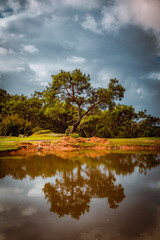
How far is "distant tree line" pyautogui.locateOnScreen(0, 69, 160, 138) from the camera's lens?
767 inches

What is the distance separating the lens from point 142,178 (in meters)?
4.32

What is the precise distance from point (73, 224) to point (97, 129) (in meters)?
27.5

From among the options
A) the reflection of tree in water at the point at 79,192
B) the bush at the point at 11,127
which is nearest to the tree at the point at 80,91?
the bush at the point at 11,127

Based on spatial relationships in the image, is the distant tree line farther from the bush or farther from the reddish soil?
the reddish soil

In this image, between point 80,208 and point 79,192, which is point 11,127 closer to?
point 79,192

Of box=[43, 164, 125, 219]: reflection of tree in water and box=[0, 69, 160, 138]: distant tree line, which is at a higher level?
box=[0, 69, 160, 138]: distant tree line

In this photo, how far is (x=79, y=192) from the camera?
131 inches

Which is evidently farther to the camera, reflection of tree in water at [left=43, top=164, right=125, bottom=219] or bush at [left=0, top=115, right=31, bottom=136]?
bush at [left=0, top=115, right=31, bottom=136]

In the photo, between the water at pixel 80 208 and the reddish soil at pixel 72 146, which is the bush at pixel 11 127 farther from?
the water at pixel 80 208

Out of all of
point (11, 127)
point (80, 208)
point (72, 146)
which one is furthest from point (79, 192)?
point (11, 127)

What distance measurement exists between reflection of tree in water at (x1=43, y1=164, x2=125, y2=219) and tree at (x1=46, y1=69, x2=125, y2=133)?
1584cm

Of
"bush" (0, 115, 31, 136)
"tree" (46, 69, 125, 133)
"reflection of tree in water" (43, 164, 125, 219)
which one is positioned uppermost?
"tree" (46, 69, 125, 133)

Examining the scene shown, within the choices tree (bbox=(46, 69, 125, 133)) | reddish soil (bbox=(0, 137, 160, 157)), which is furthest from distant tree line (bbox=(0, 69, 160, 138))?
reddish soil (bbox=(0, 137, 160, 157))

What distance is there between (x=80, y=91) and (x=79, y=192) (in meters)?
18.2
